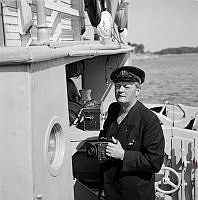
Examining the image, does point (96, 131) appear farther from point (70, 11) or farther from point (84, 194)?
point (70, 11)

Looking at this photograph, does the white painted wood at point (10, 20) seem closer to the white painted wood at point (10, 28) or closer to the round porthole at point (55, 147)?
the white painted wood at point (10, 28)

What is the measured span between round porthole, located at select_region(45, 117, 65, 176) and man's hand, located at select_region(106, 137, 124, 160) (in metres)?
0.33

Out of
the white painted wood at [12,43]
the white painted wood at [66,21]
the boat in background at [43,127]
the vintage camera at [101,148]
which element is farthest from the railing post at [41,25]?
the white painted wood at [66,21]

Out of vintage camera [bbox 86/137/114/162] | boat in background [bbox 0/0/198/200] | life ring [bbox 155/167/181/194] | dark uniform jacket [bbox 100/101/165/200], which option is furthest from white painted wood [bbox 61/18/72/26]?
vintage camera [bbox 86/137/114/162]

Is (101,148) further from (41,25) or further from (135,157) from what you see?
(41,25)

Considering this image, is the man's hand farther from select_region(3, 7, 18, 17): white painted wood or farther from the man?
select_region(3, 7, 18, 17): white painted wood

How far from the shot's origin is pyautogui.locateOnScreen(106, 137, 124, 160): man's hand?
259cm

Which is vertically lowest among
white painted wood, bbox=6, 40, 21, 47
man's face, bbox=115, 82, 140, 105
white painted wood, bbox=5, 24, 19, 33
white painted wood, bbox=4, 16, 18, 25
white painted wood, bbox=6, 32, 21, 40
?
man's face, bbox=115, 82, 140, 105

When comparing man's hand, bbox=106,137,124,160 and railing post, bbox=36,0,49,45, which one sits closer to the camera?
railing post, bbox=36,0,49,45

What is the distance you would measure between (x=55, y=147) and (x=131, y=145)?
520mm

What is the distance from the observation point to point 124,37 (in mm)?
6277

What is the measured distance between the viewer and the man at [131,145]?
2.61m

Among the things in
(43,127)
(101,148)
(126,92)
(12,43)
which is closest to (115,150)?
(101,148)

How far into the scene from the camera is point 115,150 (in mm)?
2584
